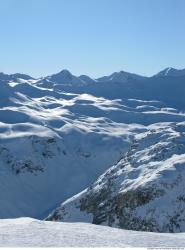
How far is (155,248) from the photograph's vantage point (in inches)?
906

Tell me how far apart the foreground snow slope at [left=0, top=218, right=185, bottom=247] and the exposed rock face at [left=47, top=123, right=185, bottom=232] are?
271 feet

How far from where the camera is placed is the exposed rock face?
375 ft

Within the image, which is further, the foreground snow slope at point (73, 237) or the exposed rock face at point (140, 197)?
the exposed rock face at point (140, 197)

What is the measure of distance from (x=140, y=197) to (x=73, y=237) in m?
103

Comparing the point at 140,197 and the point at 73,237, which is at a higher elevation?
the point at 140,197

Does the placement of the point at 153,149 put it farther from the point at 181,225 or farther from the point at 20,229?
the point at 20,229

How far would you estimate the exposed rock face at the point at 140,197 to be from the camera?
375ft

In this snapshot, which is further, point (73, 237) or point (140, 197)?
point (140, 197)

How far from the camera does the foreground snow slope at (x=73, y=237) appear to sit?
2347 centimetres

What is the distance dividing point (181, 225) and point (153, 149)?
216 ft

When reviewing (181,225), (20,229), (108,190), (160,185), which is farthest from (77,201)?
(20,229)

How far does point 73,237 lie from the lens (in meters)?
25.1

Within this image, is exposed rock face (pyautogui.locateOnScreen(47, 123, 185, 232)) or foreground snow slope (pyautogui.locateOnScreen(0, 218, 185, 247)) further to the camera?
exposed rock face (pyautogui.locateOnScreen(47, 123, 185, 232))

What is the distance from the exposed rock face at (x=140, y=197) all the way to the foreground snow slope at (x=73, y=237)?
8267cm
